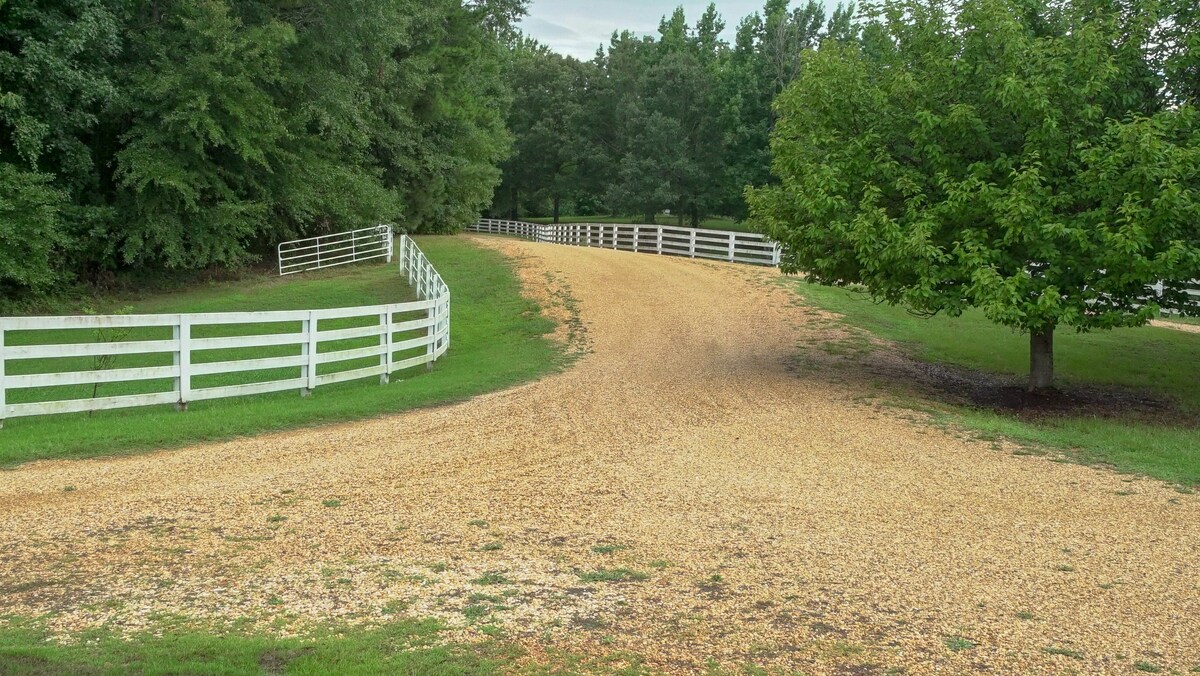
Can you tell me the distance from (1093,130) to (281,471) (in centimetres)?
1174

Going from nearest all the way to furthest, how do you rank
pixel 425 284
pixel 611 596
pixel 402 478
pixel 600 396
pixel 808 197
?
pixel 611 596 → pixel 402 478 → pixel 600 396 → pixel 808 197 → pixel 425 284

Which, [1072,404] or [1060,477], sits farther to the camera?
[1072,404]

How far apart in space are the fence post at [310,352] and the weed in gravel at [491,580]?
7.50 m

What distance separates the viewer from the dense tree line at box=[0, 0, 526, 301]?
20.4 m

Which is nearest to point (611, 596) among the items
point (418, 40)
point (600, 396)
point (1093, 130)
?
point (600, 396)

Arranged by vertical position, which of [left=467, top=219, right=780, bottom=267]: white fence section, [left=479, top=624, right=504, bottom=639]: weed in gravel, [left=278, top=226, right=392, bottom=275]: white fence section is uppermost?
[left=467, top=219, right=780, bottom=267]: white fence section

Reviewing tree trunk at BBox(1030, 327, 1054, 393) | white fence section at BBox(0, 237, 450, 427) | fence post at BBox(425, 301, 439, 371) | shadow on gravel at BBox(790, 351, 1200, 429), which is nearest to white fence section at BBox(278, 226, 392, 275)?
white fence section at BBox(0, 237, 450, 427)

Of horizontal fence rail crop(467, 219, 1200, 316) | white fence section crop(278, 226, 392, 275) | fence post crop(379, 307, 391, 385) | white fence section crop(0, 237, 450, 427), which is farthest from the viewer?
horizontal fence rail crop(467, 219, 1200, 316)

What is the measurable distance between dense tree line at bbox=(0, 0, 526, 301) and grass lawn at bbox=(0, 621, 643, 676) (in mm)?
17958

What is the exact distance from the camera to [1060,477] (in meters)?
8.88

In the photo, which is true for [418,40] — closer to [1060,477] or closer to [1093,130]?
[1093,130]

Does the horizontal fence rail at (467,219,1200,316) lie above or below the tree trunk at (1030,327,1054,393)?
above

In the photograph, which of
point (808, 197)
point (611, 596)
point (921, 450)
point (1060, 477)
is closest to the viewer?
point (611, 596)

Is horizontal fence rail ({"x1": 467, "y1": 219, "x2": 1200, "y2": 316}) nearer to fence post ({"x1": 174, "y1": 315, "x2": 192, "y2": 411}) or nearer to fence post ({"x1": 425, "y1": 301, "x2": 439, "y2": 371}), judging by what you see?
fence post ({"x1": 425, "y1": 301, "x2": 439, "y2": 371})
